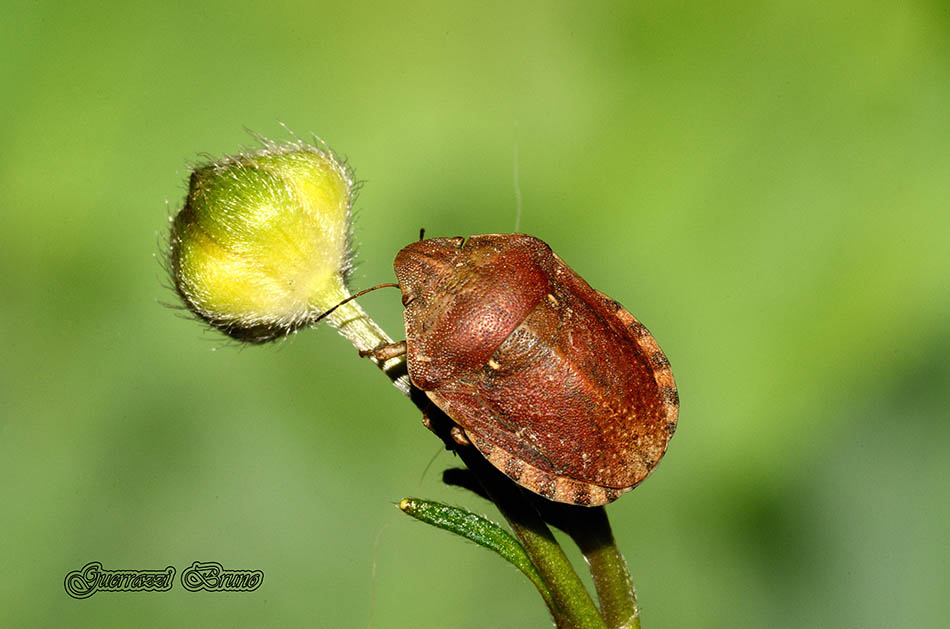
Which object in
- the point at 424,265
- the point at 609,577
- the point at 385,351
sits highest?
the point at 424,265

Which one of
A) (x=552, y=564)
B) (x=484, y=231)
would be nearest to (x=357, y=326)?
(x=552, y=564)

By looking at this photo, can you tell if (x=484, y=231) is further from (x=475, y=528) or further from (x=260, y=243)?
(x=475, y=528)

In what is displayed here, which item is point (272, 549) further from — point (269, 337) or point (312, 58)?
point (312, 58)

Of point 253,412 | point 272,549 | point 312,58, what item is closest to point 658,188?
point 312,58

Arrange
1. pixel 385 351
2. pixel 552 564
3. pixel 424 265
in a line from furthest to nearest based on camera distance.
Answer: pixel 424 265 → pixel 385 351 → pixel 552 564

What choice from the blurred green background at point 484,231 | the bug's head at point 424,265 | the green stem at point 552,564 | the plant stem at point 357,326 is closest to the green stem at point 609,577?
the green stem at point 552,564

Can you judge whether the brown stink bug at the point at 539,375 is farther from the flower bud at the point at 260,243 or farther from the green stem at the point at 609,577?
the flower bud at the point at 260,243
